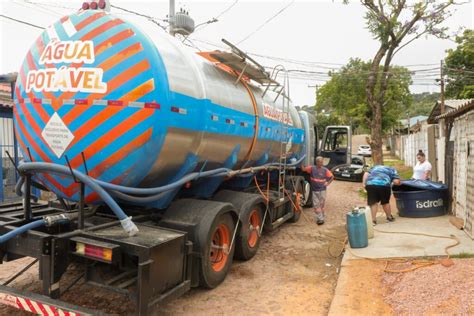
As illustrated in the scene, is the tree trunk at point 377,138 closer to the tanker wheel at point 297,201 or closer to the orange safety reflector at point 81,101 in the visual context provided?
the tanker wheel at point 297,201

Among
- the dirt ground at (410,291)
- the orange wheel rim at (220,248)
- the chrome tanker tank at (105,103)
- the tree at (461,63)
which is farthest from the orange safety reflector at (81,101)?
the tree at (461,63)

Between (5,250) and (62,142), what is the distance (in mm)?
1230

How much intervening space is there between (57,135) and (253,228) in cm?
345

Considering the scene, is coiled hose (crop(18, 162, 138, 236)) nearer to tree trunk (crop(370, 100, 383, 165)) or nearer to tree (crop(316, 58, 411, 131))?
tree trunk (crop(370, 100, 383, 165))

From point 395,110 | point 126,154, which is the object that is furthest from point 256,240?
point 395,110

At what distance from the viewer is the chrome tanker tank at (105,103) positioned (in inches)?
152

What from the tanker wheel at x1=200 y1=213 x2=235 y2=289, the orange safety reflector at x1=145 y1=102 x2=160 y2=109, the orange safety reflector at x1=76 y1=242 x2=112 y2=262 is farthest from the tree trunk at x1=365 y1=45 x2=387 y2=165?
the orange safety reflector at x1=76 y1=242 x2=112 y2=262

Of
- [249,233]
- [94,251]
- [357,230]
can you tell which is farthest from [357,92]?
[94,251]

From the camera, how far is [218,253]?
16.7 ft

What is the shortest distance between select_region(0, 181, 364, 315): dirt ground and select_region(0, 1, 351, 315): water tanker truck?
12.2 inches

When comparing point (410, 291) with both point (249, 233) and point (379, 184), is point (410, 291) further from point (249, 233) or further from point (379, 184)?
point (379, 184)

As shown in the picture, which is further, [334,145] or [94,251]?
[334,145]

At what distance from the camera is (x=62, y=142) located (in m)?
3.98

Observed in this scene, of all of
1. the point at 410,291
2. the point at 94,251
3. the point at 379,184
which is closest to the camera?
the point at 94,251
